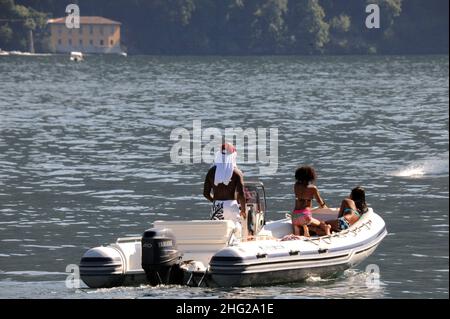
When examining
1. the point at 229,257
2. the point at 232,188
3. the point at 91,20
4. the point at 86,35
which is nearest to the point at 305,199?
the point at 232,188

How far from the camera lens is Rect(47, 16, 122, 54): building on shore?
598ft

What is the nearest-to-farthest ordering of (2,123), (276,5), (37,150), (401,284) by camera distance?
(401,284) → (37,150) → (2,123) → (276,5)

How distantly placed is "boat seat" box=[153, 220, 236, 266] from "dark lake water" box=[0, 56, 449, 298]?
72 centimetres

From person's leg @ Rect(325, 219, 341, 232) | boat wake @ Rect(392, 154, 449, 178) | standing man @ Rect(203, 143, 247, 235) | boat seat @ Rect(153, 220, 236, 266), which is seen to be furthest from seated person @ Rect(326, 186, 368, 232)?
boat wake @ Rect(392, 154, 449, 178)

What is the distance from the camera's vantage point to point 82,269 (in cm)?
1577

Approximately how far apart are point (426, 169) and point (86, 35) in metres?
156

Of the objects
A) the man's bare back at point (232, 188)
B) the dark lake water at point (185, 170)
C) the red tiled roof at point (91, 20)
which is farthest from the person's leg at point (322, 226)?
the red tiled roof at point (91, 20)

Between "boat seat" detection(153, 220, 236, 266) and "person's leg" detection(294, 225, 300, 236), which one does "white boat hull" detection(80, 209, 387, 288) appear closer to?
"boat seat" detection(153, 220, 236, 266)

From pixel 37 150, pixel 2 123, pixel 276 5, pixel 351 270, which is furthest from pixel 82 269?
pixel 276 5

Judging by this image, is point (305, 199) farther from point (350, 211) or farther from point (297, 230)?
point (350, 211)

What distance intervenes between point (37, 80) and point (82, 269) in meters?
85.8

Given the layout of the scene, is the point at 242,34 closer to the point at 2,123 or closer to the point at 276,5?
the point at 276,5

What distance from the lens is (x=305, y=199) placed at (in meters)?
17.5

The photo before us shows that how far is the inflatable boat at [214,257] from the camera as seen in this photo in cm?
1559
